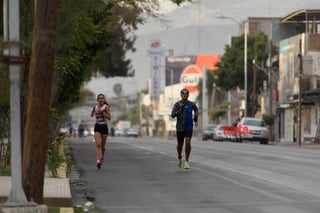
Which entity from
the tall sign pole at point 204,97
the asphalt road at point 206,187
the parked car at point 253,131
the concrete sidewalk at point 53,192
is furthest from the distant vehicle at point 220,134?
the concrete sidewalk at point 53,192

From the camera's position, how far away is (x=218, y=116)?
12850 cm

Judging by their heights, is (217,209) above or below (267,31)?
below

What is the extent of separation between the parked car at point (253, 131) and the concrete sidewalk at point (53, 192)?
49.4 metres

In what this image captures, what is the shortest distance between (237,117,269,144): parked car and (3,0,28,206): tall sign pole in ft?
181

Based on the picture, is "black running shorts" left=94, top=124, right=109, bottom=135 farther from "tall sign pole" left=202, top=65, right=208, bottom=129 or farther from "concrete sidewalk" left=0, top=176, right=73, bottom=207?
"tall sign pole" left=202, top=65, right=208, bottom=129

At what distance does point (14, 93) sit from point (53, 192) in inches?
142

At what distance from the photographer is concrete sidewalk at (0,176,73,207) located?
45.4ft

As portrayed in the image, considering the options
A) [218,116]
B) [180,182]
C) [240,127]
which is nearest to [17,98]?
[180,182]

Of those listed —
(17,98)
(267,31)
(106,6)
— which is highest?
(267,31)

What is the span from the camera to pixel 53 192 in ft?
48.9

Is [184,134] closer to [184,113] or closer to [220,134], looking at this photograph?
[184,113]

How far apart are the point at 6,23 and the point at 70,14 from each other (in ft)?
8.29

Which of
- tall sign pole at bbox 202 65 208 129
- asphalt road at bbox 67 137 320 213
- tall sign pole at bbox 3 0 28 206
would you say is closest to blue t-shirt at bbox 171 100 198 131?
asphalt road at bbox 67 137 320 213

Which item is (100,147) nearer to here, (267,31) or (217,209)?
(217,209)
